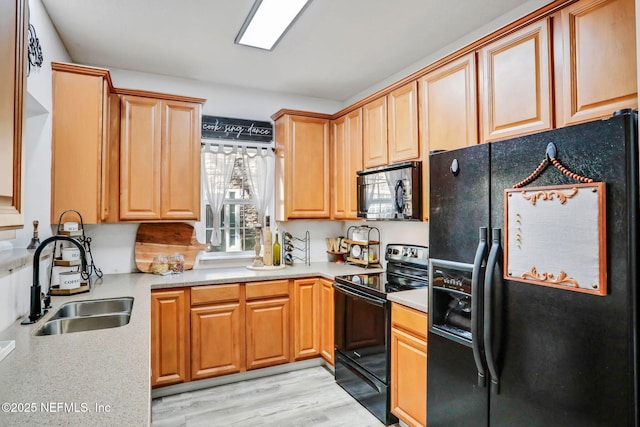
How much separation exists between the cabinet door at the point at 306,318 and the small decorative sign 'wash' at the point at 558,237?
1.96 metres

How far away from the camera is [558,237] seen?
1.34 meters

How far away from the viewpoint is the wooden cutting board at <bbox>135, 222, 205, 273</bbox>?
3.21m

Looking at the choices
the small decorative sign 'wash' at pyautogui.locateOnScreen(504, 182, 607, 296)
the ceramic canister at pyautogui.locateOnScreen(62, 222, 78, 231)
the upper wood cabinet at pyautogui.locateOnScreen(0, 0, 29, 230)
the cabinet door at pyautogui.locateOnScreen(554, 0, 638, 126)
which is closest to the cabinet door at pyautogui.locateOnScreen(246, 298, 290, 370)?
the ceramic canister at pyautogui.locateOnScreen(62, 222, 78, 231)

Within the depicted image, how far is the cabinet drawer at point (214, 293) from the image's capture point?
2.84 m

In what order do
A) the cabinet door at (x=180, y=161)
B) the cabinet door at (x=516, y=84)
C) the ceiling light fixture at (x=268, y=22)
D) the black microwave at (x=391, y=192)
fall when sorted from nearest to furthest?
the cabinet door at (x=516, y=84) < the ceiling light fixture at (x=268, y=22) < the black microwave at (x=391, y=192) < the cabinet door at (x=180, y=161)

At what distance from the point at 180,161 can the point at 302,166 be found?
1.12 meters

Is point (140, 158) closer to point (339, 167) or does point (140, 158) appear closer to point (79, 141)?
Result: point (79, 141)

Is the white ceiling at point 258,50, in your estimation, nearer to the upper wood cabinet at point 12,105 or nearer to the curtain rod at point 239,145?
the curtain rod at point 239,145

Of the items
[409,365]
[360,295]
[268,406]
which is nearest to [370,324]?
[360,295]

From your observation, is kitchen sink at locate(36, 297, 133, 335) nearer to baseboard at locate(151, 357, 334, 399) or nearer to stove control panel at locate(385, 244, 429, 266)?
baseboard at locate(151, 357, 334, 399)

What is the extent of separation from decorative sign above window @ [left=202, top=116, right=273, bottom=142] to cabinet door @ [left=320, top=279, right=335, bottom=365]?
64.2 inches

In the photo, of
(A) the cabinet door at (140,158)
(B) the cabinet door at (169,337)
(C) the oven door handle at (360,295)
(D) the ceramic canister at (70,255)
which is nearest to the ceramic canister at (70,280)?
(D) the ceramic canister at (70,255)

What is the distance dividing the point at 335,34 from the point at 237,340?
2500 mm

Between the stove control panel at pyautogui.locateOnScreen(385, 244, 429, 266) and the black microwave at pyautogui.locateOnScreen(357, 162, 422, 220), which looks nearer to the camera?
the black microwave at pyautogui.locateOnScreen(357, 162, 422, 220)
